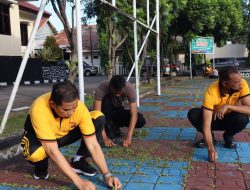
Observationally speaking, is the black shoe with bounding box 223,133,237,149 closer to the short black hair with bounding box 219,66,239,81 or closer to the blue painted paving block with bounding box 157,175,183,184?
the short black hair with bounding box 219,66,239,81

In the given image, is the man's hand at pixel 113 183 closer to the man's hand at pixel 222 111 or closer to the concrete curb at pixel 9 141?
the man's hand at pixel 222 111

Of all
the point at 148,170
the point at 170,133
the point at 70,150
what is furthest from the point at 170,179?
the point at 170,133

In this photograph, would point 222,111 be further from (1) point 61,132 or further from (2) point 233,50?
(2) point 233,50

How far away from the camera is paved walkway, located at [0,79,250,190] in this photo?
409 cm

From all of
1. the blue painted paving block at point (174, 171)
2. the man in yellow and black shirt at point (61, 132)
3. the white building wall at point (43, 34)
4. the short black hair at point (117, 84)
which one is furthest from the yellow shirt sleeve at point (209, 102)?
the white building wall at point (43, 34)

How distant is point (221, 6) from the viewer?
24.9 meters

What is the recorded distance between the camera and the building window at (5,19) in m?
20.7

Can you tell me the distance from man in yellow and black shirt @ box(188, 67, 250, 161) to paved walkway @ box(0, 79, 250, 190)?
0.24 metres

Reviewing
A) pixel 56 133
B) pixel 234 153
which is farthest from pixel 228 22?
pixel 56 133

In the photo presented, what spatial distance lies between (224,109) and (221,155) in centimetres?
61

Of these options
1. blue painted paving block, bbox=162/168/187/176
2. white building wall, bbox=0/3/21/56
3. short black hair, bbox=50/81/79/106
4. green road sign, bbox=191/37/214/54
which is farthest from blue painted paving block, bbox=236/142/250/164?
green road sign, bbox=191/37/214/54

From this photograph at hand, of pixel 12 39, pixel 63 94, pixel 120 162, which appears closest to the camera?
pixel 63 94

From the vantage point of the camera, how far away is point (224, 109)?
489 centimetres

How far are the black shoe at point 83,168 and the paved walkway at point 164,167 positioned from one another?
85mm
